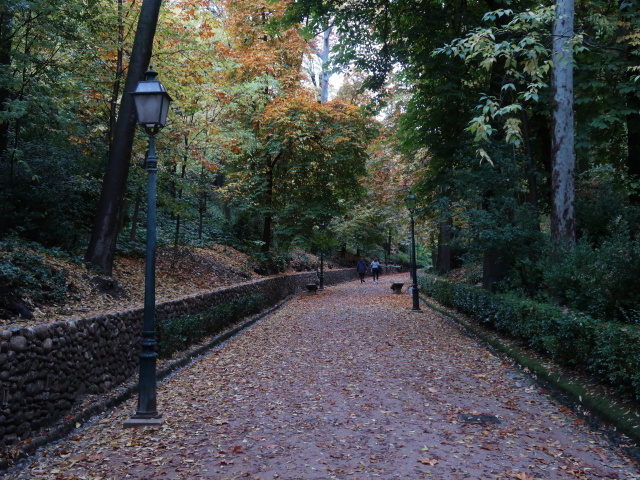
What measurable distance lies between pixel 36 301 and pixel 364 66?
1159 cm

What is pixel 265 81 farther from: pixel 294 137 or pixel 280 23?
pixel 280 23

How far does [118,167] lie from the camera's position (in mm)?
10984

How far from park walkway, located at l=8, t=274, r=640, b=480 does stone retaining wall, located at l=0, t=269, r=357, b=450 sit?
0.42m

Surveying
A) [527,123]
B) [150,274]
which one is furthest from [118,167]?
[527,123]

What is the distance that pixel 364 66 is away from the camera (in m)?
15.5

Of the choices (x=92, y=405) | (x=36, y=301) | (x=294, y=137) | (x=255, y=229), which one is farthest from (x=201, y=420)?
(x=255, y=229)

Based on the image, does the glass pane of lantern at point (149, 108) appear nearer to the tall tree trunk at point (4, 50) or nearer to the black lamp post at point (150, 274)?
the black lamp post at point (150, 274)

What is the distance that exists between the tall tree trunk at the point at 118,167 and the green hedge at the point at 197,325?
2422 millimetres

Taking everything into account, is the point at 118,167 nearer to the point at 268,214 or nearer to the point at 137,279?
the point at 137,279

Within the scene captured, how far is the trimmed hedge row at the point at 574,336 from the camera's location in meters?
5.55

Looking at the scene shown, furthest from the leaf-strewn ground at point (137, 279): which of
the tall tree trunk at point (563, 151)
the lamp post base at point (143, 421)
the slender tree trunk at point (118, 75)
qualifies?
the tall tree trunk at point (563, 151)

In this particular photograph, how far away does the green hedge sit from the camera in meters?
9.08

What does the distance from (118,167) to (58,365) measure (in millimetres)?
6355

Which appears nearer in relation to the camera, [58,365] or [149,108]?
[58,365]
